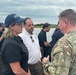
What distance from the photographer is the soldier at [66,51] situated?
3.18 metres

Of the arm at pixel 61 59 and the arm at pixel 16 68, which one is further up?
the arm at pixel 61 59

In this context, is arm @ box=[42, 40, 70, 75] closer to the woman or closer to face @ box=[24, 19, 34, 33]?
the woman

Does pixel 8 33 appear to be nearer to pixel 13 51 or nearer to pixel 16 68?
pixel 13 51

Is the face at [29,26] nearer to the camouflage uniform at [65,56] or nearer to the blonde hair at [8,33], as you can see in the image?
the blonde hair at [8,33]

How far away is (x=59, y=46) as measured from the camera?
322cm

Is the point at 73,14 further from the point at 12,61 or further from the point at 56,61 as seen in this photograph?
the point at 12,61

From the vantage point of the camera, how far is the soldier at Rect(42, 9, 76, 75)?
3.18 m

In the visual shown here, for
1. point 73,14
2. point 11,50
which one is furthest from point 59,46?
point 11,50

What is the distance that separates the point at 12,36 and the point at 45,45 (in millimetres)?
5556

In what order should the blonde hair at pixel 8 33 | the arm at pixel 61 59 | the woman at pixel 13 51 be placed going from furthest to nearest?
the blonde hair at pixel 8 33
the woman at pixel 13 51
the arm at pixel 61 59

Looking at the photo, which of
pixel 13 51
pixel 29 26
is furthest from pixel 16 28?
pixel 29 26

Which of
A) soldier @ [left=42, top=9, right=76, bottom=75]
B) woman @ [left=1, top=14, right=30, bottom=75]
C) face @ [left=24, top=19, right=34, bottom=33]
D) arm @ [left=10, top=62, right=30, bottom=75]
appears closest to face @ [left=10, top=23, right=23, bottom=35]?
woman @ [left=1, top=14, right=30, bottom=75]

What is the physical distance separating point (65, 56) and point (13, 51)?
106 centimetres

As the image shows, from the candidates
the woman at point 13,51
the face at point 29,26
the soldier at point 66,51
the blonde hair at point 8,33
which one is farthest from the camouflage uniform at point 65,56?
the face at point 29,26
